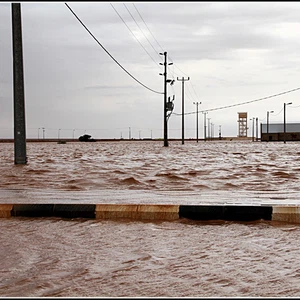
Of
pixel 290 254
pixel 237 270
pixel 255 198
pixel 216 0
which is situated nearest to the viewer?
pixel 216 0

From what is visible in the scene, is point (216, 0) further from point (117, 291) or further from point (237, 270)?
point (237, 270)

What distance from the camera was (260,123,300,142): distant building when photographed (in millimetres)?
119294

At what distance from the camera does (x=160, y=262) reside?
399 centimetres

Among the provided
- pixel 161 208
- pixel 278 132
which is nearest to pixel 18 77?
pixel 161 208

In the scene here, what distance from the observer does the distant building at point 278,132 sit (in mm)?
119294

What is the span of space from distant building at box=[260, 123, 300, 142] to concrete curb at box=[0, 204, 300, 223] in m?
115

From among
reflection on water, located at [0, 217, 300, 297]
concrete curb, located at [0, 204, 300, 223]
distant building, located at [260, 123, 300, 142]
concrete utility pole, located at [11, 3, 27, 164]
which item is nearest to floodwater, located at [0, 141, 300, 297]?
reflection on water, located at [0, 217, 300, 297]

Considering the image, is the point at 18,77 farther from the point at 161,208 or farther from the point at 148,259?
the point at 148,259

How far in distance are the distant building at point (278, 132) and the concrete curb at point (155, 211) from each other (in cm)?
11542

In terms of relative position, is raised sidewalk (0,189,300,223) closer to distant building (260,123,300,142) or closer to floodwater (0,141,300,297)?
floodwater (0,141,300,297)

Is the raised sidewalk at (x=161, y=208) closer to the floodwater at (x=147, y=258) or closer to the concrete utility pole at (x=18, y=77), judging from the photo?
the floodwater at (x=147, y=258)

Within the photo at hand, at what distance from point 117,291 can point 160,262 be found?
0.81 m

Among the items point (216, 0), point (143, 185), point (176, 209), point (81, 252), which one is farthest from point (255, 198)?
point (216, 0)

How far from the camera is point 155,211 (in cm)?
610
